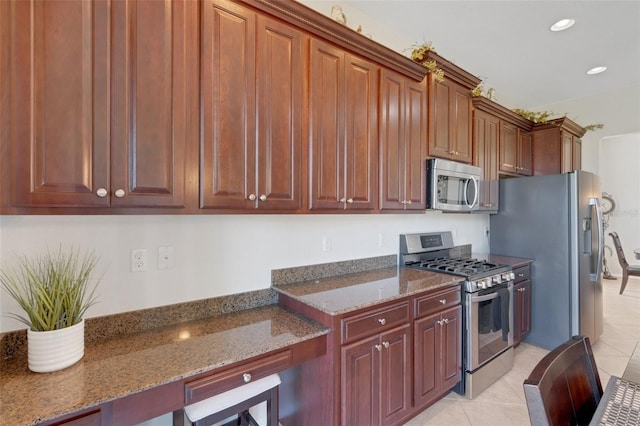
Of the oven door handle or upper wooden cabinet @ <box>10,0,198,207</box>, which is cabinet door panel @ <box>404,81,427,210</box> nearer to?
the oven door handle

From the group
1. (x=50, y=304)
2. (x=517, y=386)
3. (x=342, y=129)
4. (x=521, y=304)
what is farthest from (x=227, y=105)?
(x=521, y=304)

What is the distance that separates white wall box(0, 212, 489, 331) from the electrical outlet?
0.02m

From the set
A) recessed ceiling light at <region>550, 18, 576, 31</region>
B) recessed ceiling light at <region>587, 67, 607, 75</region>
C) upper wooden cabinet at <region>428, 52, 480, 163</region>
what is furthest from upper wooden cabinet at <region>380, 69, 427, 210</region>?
recessed ceiling light at <region>587, 67, 607, 75</region>

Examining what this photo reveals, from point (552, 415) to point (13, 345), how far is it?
1.93 m

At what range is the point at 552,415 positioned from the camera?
77cm

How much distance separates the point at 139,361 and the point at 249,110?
1240 millimetres

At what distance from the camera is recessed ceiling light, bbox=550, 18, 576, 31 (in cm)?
270

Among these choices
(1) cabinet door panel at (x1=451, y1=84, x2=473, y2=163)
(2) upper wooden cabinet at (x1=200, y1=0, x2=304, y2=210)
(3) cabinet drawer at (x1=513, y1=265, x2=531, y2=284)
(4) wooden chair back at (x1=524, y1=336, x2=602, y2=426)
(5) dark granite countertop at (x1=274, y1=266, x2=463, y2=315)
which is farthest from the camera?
(3) cabinet drawer at (x1=513, y1=265, x2=531, y2=284)

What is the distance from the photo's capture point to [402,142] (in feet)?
7.38

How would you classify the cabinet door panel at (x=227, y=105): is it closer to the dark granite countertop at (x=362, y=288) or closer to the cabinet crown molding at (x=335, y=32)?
the cabinet crown molding at (x=335, y=32)

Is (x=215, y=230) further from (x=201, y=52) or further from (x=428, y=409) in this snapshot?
(x=428, y=409)

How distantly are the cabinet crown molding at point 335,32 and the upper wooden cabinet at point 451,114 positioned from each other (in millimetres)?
297

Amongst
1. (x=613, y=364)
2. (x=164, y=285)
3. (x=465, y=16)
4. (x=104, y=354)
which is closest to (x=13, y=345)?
(x=104, y=354)

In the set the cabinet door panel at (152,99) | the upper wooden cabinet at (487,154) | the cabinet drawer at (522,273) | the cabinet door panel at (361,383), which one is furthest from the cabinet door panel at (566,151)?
the cabinet door panel at (152,99)
